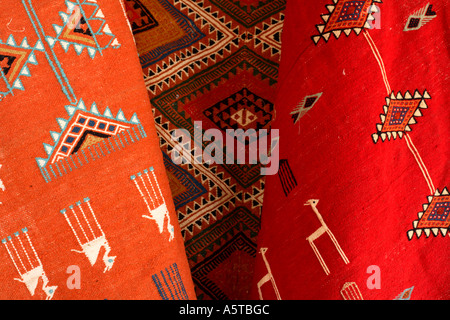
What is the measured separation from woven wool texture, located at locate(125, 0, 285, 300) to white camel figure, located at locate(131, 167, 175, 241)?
10.6 inches

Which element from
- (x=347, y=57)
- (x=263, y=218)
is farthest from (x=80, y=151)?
(x=347, y=57)

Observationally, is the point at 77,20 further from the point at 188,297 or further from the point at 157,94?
the point at 188,297

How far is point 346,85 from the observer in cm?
58

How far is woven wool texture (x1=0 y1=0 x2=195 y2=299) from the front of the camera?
1.91 ft

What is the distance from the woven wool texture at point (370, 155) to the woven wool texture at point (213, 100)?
0.28 m

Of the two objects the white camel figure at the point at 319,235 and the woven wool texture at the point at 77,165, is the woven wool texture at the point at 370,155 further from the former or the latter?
the woven wool texture at the point at 77,165

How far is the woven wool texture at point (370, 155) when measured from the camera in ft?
1.86

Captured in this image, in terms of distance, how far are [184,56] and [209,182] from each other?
1.16ft

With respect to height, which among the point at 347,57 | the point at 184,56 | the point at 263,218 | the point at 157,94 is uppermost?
the point at 347,57

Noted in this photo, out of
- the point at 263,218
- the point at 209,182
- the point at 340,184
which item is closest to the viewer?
the point at 340,184

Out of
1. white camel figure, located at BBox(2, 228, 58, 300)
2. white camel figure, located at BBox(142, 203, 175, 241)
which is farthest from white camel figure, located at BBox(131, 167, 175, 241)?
white camel figure, located at BBox(2, 228, 58, 300)

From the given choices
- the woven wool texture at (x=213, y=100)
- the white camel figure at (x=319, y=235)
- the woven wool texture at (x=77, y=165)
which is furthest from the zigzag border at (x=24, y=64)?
the white camel figure at (x=319, y=235)

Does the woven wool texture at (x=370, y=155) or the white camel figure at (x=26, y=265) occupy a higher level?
→ the woven wool texture at (x=370, y=155)

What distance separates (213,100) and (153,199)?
408 millimetres
